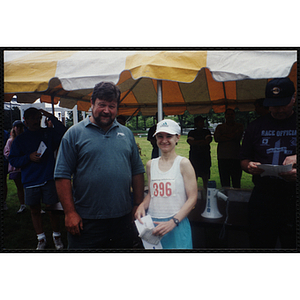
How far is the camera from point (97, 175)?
205 centimetres

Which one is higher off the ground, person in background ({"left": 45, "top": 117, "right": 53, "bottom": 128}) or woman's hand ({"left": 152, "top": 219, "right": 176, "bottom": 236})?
person in background ({"left": 45, "top": 117, "right": 53, "bottom": 128})

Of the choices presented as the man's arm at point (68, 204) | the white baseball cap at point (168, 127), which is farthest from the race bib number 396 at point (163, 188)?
the man's arm at point (68, 204)

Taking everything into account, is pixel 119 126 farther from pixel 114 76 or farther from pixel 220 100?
pixel 220 100

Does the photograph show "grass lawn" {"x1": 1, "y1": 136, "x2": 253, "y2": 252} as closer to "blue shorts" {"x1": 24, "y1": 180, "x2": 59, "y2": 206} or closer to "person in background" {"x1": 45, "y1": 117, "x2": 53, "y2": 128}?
"blue shorts" {"x1": 24, "y1": 180, "x2": 59, "y2": 206}

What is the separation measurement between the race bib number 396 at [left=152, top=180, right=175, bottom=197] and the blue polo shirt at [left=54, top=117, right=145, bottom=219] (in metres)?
0.28

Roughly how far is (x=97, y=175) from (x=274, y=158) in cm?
175

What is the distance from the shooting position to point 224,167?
12.6 ft

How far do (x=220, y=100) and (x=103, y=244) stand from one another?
4.08 meters

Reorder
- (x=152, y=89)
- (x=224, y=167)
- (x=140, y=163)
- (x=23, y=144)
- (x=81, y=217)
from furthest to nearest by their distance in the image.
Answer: (x=152, y=89)
(x=224, y=167)
(x=23, y=144)
(x=140, y=163)
(x=81, y=217)

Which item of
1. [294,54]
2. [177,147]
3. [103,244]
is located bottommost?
[103,244]

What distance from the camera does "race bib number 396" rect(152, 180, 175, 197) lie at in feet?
7.26

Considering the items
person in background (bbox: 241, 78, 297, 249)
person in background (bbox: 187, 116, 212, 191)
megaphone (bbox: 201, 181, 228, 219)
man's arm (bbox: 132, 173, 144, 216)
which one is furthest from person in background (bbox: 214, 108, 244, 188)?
man's arm (bbox: 132, 173, 144, 216)

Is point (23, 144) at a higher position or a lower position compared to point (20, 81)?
lower

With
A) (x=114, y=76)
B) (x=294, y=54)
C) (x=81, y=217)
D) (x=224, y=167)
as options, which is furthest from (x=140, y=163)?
(x=224, y=167)
